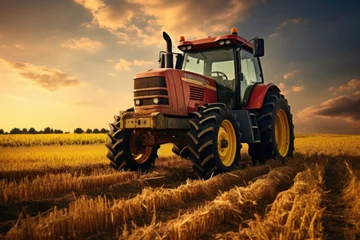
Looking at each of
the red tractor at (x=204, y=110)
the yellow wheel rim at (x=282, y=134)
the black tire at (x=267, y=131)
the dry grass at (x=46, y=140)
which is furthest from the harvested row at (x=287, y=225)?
the dry grass at (x=46, y=140)

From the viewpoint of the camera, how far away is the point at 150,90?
7.27 metres

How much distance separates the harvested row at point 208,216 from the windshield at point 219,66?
3.31 metres

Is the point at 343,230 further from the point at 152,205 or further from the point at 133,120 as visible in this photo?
the point at 133,120

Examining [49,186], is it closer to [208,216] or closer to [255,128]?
[208,216]

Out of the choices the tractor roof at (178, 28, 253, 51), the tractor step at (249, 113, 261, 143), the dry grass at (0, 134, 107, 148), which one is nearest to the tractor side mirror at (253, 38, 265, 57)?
the tractor roof at (178, 28, 253, 51)

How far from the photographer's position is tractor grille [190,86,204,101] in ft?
25.7

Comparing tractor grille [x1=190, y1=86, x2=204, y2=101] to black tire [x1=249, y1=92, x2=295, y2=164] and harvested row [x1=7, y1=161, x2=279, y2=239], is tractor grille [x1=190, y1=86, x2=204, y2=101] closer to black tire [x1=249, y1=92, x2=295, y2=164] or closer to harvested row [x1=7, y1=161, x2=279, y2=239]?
black tire [x1=249, y1=92, x2=295, y2=164]

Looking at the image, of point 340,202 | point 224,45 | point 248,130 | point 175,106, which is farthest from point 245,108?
point 340,202

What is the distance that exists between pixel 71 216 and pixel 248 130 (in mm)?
5439

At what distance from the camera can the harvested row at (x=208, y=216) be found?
319cm

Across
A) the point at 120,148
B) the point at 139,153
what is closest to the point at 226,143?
the point at 139,153

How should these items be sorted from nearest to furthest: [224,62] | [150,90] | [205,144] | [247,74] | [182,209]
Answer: [182,209]
[205,144]
[150,90]
[224,62]
[247,74]

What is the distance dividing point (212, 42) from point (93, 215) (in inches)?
240

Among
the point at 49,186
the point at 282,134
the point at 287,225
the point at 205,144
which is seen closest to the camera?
the point at 287,225
